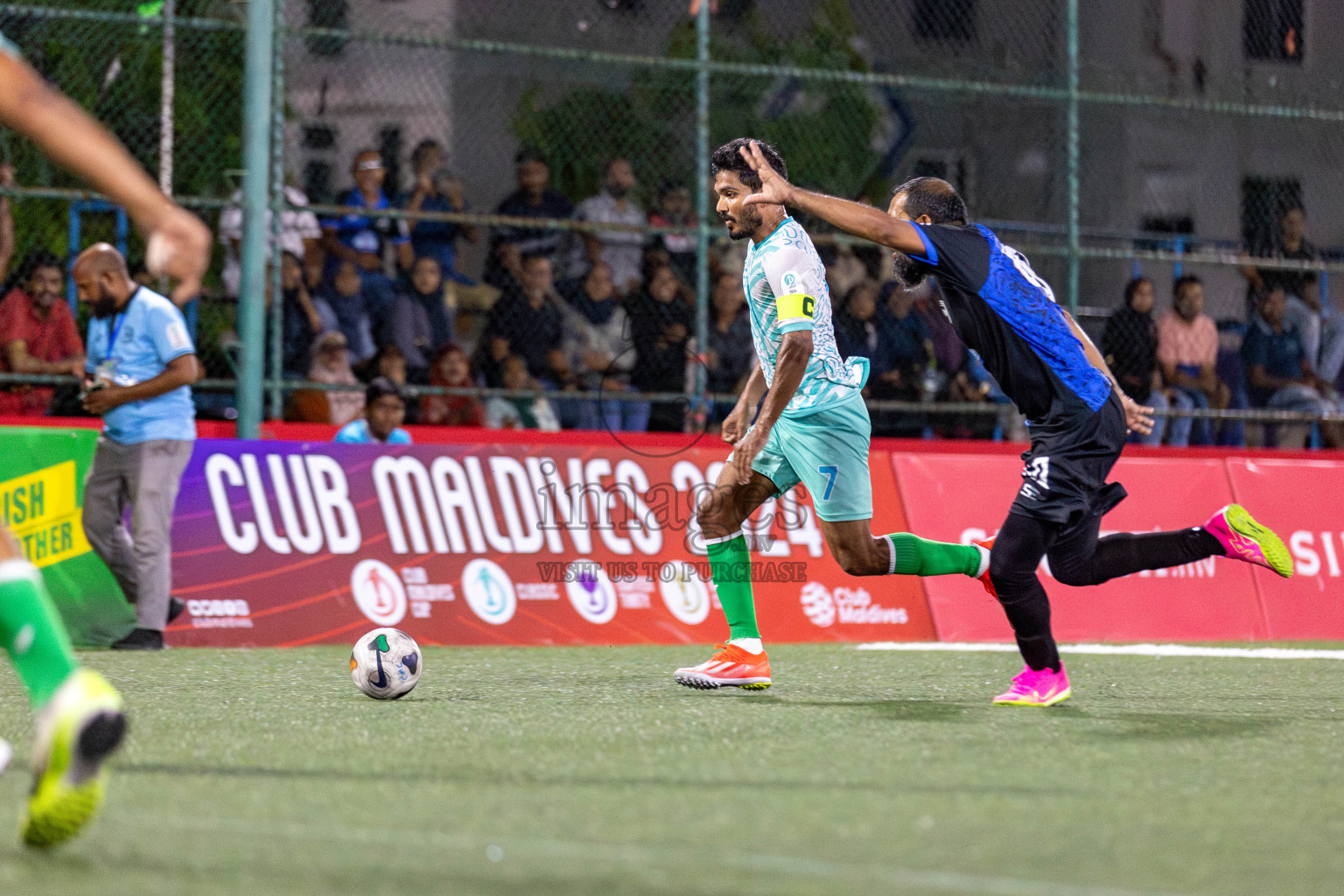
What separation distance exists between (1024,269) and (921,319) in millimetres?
6889

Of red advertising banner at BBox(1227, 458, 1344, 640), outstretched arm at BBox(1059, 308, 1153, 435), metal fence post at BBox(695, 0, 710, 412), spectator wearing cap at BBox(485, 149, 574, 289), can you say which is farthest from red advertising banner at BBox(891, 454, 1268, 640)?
outstretched arm at BBox(1059, 308, 1153, 435)

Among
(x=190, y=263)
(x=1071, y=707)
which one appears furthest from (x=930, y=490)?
(x=190, y=263)

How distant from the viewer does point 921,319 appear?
1326 cm

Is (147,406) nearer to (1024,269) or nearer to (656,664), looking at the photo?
(656,664)

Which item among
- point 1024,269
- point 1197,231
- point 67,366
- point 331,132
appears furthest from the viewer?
point 1197,231

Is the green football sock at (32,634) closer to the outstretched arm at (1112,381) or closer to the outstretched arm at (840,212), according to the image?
the outstretched arm at (840,212)

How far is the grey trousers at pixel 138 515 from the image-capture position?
360 inches

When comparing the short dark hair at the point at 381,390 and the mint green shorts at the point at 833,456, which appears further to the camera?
the short dark hair at the point at 381,390

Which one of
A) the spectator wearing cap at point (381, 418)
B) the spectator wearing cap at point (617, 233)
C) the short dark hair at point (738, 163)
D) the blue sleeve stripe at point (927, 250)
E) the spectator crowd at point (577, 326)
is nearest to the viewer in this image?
the blue sleeve stripe at point (927, 250)

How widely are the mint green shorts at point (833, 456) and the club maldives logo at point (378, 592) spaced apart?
11.0 feet

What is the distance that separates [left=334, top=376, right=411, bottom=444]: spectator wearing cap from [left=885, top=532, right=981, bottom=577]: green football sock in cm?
402

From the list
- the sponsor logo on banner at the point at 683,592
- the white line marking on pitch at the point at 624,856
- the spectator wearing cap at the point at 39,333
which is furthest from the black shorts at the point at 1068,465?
the spectator wearing cap at the point at 39,333

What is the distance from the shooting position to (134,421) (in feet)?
30.5

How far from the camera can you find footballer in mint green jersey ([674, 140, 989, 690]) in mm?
6844
